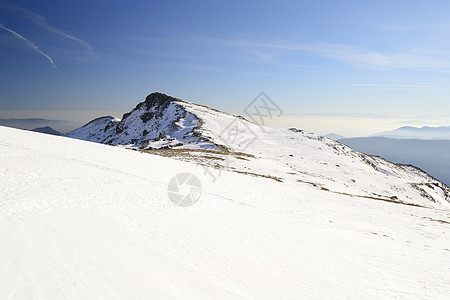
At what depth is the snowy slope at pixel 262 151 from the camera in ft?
146

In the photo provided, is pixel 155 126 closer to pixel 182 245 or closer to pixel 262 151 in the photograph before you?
pixel 262 151

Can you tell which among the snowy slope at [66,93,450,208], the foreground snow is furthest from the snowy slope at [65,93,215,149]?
the foreground snow

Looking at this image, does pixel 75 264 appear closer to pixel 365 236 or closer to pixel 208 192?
pixel 208 192

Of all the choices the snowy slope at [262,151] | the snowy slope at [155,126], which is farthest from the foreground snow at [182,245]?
the snowy slope at [155,126]

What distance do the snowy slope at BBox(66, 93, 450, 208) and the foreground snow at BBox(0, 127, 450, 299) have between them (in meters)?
12.2

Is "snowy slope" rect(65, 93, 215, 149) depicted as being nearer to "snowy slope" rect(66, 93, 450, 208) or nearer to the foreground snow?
"snowy slope" rect(66, 93, 450, 208)

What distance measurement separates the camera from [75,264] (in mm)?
6785

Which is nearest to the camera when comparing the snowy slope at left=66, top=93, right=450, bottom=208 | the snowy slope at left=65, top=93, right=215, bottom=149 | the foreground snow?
the foreground snow

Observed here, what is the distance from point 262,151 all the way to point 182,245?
64.3 m

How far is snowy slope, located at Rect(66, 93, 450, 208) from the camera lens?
44.6 m

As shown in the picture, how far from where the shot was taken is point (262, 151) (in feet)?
237

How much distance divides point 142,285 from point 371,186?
204 feet

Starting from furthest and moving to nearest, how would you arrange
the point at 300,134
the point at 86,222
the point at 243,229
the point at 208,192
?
the point at 300,134 < the point at 208,192 < the point at 243,229 < the point at 86,222

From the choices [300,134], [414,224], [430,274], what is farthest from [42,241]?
[300,134]
